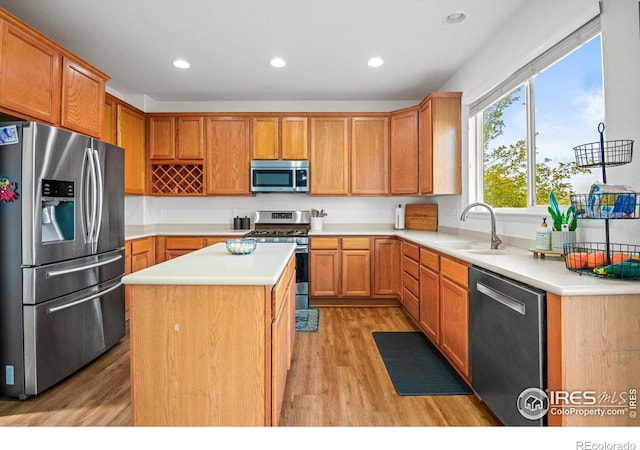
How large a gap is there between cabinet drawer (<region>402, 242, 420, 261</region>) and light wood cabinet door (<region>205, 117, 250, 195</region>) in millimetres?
2053

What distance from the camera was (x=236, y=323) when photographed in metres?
1.49

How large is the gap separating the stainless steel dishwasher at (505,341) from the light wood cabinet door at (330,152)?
2570mm

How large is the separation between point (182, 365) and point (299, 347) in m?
1.54

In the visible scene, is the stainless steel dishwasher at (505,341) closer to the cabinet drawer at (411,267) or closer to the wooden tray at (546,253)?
the wooden tray at (546,253)

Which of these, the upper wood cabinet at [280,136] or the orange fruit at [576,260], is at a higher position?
the upper wood cabinet at [280,136]

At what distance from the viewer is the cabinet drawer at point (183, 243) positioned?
4.14 metres

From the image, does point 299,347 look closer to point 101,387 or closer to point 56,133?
point 101,387

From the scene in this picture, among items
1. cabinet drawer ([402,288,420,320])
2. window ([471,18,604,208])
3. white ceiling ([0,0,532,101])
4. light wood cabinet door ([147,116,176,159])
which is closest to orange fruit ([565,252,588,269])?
window ([471,18,604,208])

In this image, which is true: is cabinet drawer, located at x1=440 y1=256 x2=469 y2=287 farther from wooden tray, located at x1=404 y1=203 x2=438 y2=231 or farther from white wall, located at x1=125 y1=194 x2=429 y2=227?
white wall, located at x1=125 y1=194 x2=429 y2=227

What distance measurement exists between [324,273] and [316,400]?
6.80 ft

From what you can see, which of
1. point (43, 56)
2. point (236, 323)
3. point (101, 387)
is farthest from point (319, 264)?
point (43, 56)

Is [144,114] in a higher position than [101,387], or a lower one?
higher

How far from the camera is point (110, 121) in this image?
3670 mm

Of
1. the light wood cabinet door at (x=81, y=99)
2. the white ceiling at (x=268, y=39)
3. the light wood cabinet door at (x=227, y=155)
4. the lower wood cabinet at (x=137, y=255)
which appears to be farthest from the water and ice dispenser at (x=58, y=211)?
the light wood cabinet door at (x=227, y=155)
